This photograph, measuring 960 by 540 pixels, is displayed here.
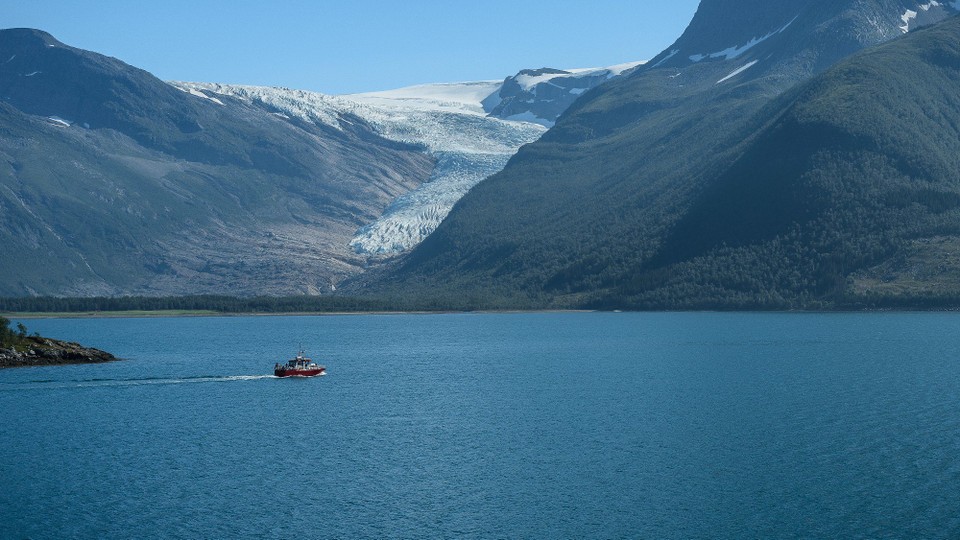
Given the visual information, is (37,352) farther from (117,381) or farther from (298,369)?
(298,369)

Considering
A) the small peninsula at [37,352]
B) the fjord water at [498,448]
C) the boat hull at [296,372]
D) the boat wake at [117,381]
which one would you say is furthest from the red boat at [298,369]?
the small peninsula at [37,352]

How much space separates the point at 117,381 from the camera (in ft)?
384

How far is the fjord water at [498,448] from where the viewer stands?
197 feet

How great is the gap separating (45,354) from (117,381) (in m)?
22.7

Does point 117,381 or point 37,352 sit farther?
point 37,352

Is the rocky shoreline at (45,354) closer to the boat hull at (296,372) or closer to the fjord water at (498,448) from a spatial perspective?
the fjord water at (498,448)

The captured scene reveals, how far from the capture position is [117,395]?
4210 inches

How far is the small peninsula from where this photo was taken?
132m

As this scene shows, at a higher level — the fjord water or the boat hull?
the boat hull

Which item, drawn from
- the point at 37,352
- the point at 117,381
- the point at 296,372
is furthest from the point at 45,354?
the point at 296,372

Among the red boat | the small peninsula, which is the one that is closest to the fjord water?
the red boat

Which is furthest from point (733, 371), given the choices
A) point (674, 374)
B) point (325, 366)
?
point (325, 366)

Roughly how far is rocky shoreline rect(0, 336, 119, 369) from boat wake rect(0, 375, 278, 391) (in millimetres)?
16405

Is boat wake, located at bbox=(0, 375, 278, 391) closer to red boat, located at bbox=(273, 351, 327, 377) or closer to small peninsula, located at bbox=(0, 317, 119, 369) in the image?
red boat, located at bbox=(273, 351, 327, 377)
